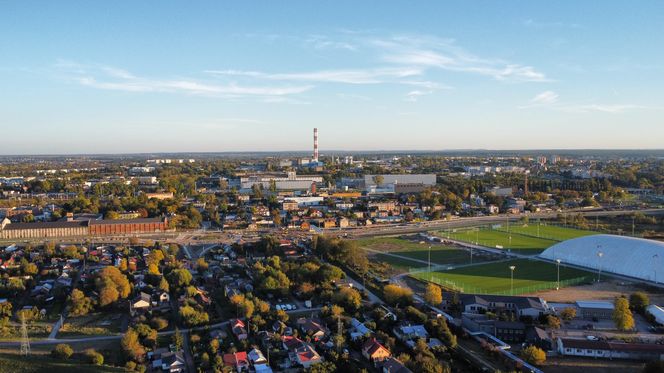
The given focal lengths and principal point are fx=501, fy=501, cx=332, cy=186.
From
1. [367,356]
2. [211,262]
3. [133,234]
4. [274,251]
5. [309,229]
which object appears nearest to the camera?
[367,356]

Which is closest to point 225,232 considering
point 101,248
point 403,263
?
point 101,248

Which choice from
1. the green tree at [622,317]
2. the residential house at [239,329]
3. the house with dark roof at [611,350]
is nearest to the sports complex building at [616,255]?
the green tree at [622,317]

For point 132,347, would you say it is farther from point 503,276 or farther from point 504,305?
point 503,276

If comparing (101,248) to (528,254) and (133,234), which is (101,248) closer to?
(133,234)

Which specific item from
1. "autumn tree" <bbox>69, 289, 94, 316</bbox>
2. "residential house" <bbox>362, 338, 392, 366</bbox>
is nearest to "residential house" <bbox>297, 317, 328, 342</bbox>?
"residential house" <bbox>362, 338, 392, 366</bbox>

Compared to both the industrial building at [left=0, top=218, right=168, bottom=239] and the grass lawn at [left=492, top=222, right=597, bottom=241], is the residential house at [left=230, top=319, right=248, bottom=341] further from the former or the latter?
the grass lawn at [left=492, top=222, right=597, bottom=241]

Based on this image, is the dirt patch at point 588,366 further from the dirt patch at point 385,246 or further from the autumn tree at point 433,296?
the dirt patch at point 385,246
